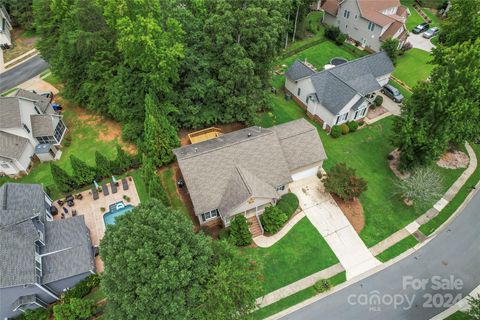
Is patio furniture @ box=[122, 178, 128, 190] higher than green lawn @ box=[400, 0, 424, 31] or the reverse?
the reverse

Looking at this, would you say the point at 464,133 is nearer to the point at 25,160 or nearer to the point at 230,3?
the point at 230,3

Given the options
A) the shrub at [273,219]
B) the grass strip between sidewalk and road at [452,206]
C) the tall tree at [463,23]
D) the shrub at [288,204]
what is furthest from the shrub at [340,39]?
the shrub at [273,219]

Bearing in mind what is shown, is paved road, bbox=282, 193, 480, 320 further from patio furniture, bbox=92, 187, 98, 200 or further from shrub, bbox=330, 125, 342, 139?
patio furniture, bbox=92, 187, 98, 200

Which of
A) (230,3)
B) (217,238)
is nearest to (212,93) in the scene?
(230,3)

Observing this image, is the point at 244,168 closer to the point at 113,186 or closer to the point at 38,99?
the point at 113,186

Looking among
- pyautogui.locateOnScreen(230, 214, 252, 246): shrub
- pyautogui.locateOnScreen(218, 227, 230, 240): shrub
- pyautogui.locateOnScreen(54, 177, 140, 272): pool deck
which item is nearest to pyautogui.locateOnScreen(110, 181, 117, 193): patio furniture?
pyautogui.locateOnScreen(54, 177, 140, 272): pool deck

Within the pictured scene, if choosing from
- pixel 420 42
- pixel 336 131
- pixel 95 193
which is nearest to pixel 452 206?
pixel 336 131

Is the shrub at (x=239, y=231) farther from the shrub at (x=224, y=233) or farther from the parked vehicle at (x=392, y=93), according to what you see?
the parked vehicle at (x=392, y=93)
